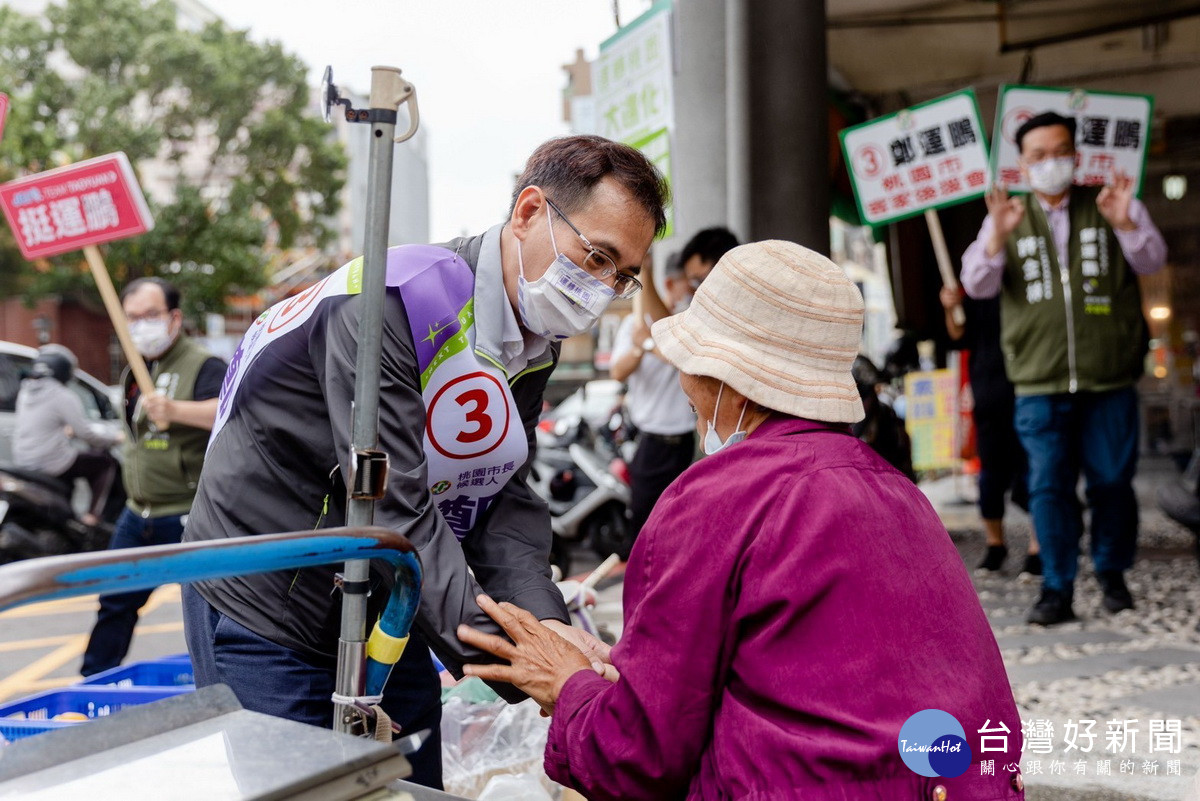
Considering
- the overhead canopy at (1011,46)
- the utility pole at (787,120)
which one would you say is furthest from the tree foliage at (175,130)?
the utility pole at (787,120)

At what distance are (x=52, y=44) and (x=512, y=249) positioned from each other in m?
24.1

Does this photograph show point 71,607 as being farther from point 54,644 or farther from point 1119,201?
point 1119,201

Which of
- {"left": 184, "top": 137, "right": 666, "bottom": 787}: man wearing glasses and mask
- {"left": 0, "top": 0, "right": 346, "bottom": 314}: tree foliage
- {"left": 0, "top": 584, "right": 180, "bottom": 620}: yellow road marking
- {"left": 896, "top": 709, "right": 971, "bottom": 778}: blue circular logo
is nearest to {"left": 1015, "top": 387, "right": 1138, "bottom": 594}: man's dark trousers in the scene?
{"left": 184, "top": 137, "right": 666, "bottom": 787}: man wearing glasses and mask

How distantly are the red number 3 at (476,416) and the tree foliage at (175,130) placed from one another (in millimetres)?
22254

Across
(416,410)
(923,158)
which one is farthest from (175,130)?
(416,410)

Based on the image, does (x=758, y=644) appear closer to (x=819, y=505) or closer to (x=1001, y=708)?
(x=819, y=505)

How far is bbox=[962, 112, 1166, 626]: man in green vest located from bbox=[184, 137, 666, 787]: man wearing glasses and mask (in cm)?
355

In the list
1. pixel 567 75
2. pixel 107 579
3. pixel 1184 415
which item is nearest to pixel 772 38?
pixel 107 579

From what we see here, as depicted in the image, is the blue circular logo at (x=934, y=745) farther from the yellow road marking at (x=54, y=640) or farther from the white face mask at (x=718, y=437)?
the yellow road marking at (x=54, y=640)

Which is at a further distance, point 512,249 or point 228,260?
point 228,260

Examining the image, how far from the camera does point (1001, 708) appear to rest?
62.1 inches

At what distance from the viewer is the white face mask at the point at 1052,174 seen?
494cm

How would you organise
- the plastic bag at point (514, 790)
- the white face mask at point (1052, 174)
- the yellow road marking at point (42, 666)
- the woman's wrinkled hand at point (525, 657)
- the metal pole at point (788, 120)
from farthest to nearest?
the yellow road marking at point (42, 666), the metal pole at point (788, 120), the white face mask at point (1052, 174), the plastic bag at point (514, 790), the woman's wrinkled hand at point (525, 657)

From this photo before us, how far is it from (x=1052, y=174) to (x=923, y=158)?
36.6 inches
